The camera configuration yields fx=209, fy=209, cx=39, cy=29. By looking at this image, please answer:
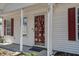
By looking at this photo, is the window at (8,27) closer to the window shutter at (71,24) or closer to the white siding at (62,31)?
the white siding at (62,31)

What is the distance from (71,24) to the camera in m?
9.96

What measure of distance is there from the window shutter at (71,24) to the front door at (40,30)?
101 inches

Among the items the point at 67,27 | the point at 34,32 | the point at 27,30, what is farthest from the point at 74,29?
the point at 27,30

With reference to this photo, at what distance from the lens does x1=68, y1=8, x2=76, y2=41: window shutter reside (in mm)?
9805

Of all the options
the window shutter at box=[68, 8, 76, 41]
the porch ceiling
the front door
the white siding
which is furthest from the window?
the window shutter at box=[68, 8, 76, 41]

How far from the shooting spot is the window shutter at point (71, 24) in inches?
386

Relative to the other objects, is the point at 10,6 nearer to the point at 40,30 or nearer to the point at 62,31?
the point at 40,30

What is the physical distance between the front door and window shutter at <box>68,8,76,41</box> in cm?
256

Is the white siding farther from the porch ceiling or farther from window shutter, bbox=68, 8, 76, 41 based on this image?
the porch ceiling

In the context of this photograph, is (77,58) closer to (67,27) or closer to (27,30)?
(67,27)

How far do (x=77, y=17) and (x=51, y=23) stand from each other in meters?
1.48

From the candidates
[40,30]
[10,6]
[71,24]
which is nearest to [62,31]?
[71,24]

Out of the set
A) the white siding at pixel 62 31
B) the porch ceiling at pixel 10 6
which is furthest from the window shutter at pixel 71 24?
the porch ceiling at pixel 10 6

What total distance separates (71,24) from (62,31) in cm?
86
